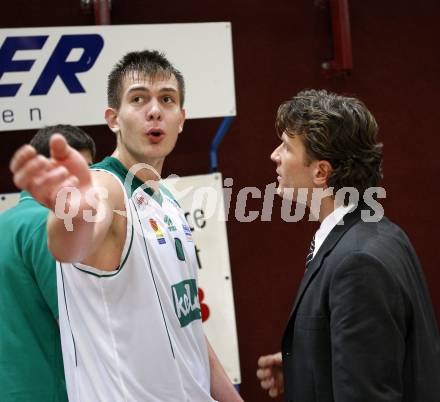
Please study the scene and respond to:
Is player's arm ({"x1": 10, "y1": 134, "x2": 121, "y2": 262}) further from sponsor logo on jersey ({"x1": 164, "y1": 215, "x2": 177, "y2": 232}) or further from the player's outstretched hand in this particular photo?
sponsor logo on jersey ({"x1": 164, "y1": 215, "x2": 177, "y2": 232})

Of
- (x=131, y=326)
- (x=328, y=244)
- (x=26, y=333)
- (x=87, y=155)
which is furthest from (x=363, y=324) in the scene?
(x=87, y=155)

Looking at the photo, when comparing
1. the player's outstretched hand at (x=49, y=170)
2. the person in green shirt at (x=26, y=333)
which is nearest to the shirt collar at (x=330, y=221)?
the player's outstretched hand at (x=49, y=170)

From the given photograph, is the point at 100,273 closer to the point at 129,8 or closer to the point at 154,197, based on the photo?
the point at 154,197

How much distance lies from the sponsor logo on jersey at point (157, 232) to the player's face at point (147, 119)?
21 centimetres

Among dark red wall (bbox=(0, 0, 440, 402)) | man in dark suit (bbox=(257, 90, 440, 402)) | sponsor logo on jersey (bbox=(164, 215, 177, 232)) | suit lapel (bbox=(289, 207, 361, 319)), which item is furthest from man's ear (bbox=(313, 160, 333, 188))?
dark red wall (bbox=(0, 0, 440, 402))

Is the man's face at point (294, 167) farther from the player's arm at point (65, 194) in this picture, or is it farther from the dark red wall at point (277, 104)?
the dark red wall at point (277, 104)

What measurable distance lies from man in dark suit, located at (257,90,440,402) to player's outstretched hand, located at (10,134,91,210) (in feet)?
2.35

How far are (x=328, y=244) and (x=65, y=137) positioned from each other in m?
1.14

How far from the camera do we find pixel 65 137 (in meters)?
2.37

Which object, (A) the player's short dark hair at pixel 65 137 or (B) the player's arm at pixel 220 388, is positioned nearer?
(B) the player's arm at pixel 220 388

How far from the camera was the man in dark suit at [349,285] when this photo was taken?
1.50m

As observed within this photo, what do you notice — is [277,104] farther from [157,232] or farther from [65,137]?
[157,232]

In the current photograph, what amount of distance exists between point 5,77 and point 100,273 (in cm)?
123

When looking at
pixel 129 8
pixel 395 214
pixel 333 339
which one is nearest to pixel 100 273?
pixel 333 339
